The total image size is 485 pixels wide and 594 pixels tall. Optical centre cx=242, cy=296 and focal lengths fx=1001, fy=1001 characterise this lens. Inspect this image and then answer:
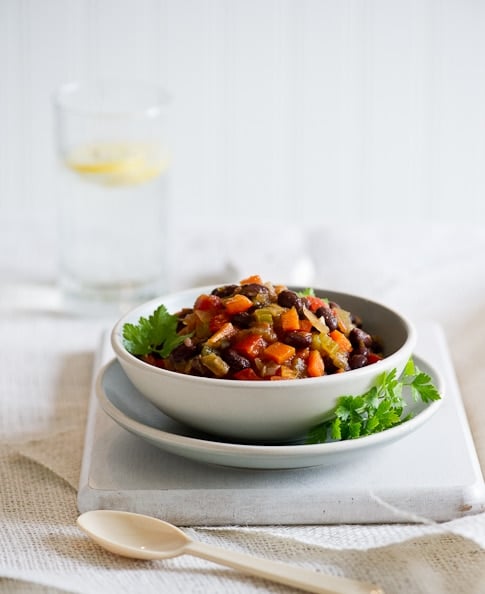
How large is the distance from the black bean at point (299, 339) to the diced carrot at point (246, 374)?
0.10 meters

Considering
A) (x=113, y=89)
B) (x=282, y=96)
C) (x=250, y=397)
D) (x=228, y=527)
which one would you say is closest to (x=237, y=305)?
(x=250, y=397)

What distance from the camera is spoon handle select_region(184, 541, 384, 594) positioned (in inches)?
61.1

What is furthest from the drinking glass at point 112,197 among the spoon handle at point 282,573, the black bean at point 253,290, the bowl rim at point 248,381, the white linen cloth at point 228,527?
the spoon handle at point 282,573

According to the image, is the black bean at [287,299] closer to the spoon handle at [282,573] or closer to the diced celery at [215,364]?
the diced celery at [215,364]

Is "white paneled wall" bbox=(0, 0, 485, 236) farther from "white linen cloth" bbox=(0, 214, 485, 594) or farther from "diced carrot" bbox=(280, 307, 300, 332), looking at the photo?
"diced carrot" bbox=(280, 307, 300, 332)

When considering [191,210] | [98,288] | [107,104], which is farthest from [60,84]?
[98,288]

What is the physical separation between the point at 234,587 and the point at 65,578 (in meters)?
0.28

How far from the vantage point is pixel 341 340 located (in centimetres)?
203

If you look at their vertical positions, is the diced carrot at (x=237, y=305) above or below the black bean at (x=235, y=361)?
above

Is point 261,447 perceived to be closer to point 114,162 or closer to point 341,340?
point 341,340

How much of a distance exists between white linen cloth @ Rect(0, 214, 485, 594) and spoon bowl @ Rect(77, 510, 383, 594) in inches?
1.1

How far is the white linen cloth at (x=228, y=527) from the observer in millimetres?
1668

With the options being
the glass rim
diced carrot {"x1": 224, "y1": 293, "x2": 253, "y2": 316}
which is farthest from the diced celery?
the glass rim

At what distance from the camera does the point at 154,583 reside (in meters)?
1.65
